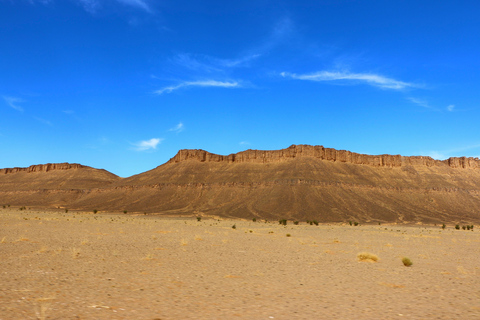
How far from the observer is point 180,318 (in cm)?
767

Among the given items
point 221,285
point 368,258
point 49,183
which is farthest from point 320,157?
point 221,285

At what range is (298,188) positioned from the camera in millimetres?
85562

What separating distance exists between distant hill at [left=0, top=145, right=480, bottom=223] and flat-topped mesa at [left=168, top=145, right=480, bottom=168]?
0.31 m

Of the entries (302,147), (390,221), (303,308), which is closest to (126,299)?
(303,308)

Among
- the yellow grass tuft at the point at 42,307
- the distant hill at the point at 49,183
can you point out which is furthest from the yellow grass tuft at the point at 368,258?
the distant hill at the point at 49,183

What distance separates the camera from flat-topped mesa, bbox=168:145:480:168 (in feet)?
359

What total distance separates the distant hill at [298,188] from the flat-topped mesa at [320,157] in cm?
31

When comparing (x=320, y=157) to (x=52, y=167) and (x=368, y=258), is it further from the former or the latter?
(x=52, y=167)

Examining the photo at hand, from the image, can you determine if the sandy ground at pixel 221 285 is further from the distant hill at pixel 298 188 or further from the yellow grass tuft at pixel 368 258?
the distant hill at pixel 298 188

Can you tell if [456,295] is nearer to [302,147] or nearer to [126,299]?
[126,299]

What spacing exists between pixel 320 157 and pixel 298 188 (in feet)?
85.5

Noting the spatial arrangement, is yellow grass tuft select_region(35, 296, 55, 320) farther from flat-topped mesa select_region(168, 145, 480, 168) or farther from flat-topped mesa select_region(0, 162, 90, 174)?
flat-topped mesa select_region(0, 162, 90, 174)

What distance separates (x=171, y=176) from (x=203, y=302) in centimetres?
9750

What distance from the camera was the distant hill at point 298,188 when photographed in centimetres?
7806
